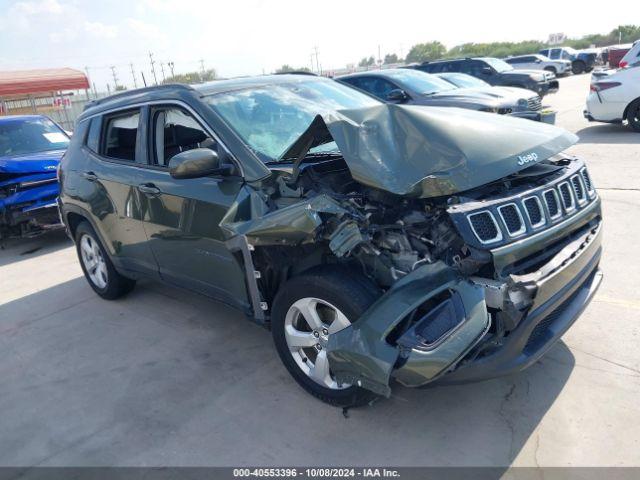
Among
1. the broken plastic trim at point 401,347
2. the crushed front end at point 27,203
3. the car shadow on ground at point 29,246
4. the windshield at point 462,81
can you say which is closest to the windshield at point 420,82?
the windshield at point 462,81

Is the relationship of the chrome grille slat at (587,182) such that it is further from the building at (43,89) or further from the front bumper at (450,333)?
the building at (43,89)

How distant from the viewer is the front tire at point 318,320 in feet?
9.43

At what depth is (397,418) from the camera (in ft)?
10.2

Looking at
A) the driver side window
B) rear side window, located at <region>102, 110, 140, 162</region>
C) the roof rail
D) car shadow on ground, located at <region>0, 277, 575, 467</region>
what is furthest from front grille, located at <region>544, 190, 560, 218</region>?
rear side window, located at <region>102, 110, 140, 162</region>

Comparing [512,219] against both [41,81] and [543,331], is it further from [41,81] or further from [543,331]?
[41,81]

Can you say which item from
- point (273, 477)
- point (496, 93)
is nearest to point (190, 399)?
point (273, 477)

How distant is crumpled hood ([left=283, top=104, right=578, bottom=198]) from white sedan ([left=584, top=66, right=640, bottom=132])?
8545 mm

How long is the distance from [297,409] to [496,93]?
8.97m

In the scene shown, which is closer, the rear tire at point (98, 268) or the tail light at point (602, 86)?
the rear tire at point (98, 268)

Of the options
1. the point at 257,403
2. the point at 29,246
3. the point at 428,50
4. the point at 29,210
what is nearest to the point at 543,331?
the point at 257,403

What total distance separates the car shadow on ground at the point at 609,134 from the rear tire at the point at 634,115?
155 mm

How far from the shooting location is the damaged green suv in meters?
2.60

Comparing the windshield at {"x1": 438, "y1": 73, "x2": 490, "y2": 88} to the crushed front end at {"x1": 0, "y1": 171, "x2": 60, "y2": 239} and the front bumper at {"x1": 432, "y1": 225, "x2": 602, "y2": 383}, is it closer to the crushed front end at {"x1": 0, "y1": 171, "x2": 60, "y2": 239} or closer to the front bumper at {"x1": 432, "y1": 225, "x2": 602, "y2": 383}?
the crushed front end at {"x1": 0, "y1": 171, "x2": 60, "y2": 239}

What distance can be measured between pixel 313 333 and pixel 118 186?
7.75 ft
